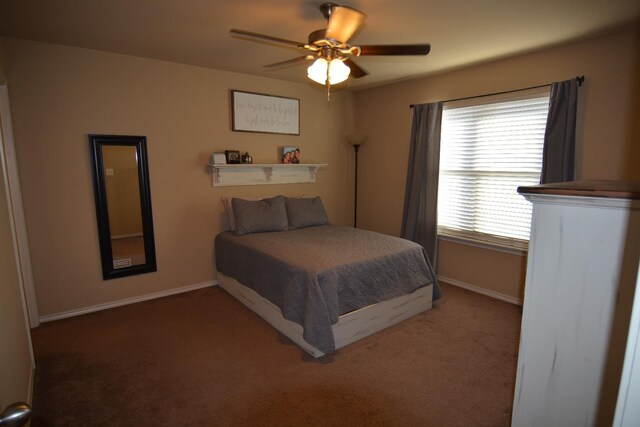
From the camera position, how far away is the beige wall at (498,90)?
2.62 meters

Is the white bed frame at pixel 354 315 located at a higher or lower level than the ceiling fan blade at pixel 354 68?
lower

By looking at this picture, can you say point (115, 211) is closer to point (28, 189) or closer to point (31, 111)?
point (28, 189)

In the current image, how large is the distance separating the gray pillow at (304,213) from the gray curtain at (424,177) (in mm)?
1098

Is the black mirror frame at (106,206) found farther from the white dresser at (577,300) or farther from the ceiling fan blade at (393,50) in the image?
the white dresser at (577,300)

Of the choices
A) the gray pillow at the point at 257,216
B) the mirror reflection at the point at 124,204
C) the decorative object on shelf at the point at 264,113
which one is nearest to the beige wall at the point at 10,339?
the mirror reflection at the point at 124,204

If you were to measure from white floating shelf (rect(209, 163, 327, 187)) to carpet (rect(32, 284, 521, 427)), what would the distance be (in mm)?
1519

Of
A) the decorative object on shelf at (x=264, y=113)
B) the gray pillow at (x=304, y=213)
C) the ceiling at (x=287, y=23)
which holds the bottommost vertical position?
the gray pillow at (x=304, y=213)

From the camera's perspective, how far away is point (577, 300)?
0.89 m

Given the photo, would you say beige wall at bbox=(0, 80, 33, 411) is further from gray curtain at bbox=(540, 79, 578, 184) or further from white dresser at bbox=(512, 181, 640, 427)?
gray curtain at bbox=(540, 79, 578, 184)

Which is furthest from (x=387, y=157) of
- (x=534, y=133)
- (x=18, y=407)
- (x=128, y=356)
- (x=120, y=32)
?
(x=18, y=407)

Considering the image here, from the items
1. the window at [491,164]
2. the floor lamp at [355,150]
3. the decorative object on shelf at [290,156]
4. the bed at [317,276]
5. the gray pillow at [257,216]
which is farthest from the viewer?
the floor lamp at [355,150]

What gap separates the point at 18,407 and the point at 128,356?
202cm

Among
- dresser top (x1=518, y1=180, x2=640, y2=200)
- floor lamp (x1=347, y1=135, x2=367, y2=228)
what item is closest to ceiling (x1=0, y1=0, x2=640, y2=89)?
floor lamp (x1=347, y1=135, x2=367, y2=228)

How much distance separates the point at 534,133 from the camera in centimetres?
311
